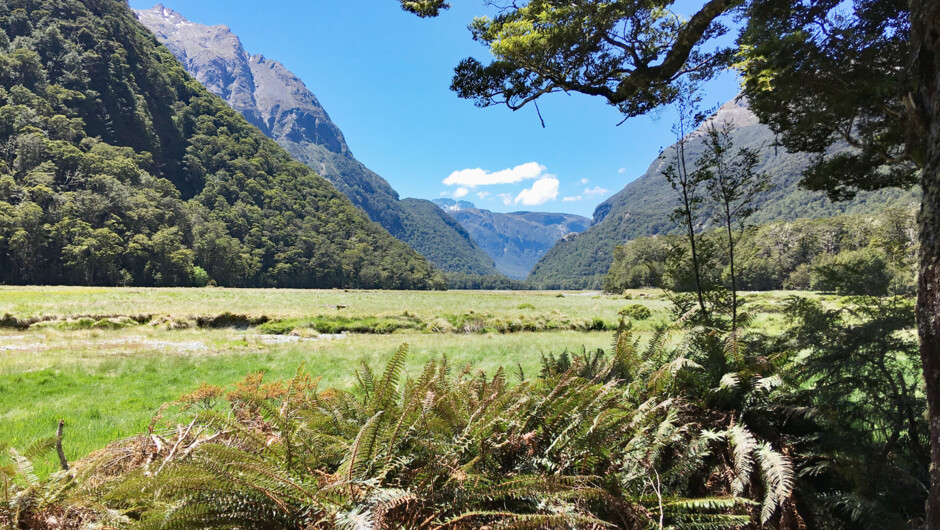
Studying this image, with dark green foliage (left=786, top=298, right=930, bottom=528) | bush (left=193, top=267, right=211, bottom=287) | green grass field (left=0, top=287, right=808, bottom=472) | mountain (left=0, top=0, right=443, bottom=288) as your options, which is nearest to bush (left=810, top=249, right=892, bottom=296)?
dark green foliage (left=786, top=298, right=930, bottom=528)

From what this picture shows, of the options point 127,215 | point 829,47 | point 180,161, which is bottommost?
point 829,47

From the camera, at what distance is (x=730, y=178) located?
225 inches

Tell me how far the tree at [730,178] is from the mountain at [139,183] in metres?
77.0

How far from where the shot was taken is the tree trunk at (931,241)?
4.97 ft

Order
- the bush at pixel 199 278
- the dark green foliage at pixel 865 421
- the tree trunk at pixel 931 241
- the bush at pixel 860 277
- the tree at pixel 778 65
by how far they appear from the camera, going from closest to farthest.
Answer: the tree trunk at pixel 931 241 → the dark green foliage at pixel 865 421 → the bush at pixel 860 277 → the tree at pixel 778 65 → the bush at pixel 199 278

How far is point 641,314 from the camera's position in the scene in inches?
1043

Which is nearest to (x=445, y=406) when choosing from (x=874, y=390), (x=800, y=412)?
(x=800, y=412)

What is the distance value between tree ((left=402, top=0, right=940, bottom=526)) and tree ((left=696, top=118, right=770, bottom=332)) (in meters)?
0.57

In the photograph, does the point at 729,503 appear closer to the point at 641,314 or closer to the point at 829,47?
the point at 829,47

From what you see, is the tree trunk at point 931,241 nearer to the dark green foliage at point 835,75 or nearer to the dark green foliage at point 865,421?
the dark green foliage at point 865,421

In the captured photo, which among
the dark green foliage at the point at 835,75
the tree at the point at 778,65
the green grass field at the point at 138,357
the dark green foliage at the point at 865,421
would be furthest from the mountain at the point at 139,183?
the dark green foliage at the point at 865,421

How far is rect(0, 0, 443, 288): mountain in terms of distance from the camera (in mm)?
58562

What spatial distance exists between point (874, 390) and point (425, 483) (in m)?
2.59

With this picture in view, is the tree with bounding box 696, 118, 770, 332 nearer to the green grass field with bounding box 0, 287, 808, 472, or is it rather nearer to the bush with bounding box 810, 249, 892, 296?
the green grass field with bounding box 0, 287, 808, 472
